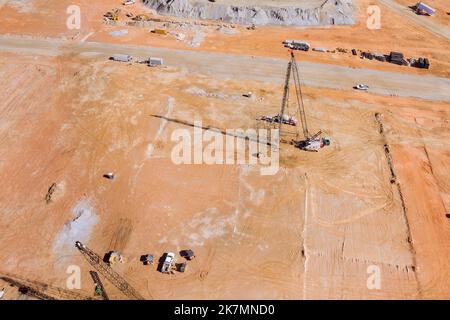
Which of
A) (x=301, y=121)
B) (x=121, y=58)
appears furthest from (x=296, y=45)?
(x=121, y=58)

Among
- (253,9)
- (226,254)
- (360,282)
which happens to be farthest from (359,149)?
(253,9)

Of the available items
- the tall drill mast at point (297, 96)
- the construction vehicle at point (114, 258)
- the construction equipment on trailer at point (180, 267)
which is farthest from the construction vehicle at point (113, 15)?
the construction equipment on trailer at point (180, 267)

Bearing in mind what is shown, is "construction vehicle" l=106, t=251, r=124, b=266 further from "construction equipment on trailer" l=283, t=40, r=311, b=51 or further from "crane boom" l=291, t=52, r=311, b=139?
"construction equipment on trailer" l=283, t=40, r=311, b=51

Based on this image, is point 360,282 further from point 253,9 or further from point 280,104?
point 253,9

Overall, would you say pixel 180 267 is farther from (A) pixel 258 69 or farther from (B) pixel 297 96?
(A) pixel 258 69

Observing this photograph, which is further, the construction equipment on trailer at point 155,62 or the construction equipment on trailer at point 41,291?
the construction equipment on trailer at point 155,62

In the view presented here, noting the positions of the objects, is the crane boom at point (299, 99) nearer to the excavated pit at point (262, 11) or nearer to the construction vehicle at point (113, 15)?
the excavated pit at point (262, 11)
